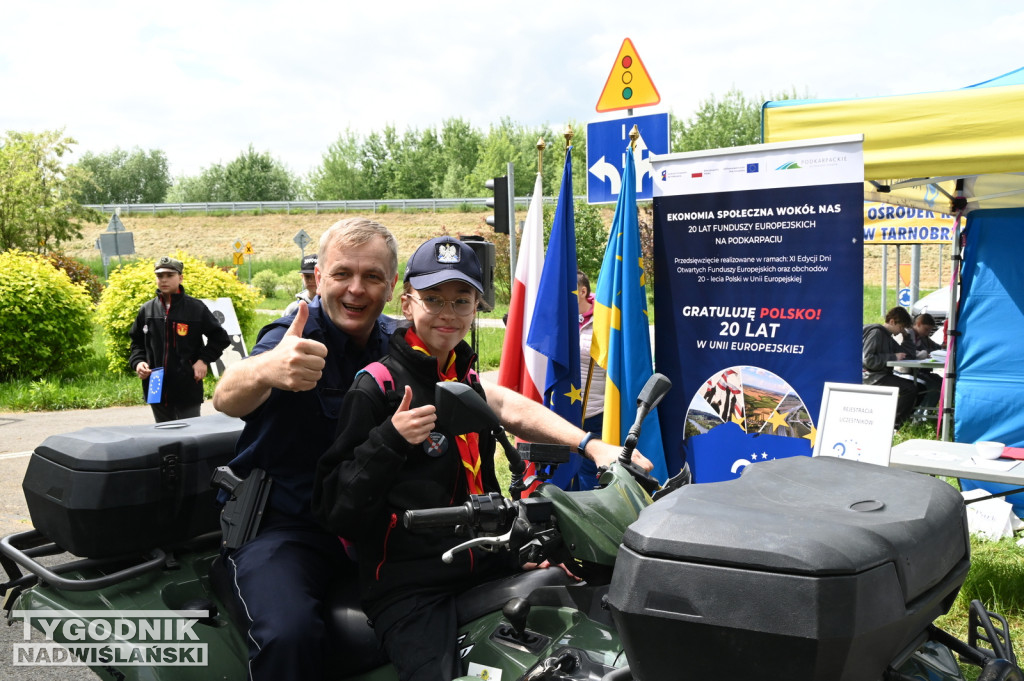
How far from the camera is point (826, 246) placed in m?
4.52

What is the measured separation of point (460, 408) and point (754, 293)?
3450 millimetres

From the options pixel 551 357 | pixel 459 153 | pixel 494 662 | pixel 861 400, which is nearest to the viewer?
pixel 494 662

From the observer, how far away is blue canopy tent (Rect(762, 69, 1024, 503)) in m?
4.49

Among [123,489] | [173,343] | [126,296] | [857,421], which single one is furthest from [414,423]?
[126,296]

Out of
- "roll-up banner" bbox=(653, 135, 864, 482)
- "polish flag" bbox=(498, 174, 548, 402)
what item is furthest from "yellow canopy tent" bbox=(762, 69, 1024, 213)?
"polish flag" bbox=(498, 174, 548, 402)

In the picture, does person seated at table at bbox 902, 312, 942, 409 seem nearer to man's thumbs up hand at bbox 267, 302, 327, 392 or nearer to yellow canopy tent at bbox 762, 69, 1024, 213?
yellow canopy tent at bbox 762, 69, 1024, 213

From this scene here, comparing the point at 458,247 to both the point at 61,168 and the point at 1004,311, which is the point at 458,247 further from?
the point at 61,168

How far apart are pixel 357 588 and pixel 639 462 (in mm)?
951

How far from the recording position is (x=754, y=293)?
4.80m

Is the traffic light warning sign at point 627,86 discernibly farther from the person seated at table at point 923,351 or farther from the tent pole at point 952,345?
the person seated at table at point 923,351

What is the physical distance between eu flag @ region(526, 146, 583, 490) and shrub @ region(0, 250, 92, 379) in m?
11.1

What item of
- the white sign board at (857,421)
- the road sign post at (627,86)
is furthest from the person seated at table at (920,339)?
the white sign board at (857,421)

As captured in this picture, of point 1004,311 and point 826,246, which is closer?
point 826,246

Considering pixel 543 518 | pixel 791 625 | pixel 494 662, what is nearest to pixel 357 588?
pixel 494 662
